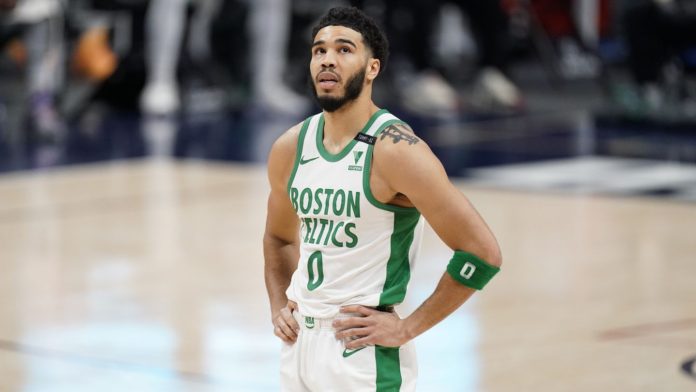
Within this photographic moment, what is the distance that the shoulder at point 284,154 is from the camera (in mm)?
→ 3760

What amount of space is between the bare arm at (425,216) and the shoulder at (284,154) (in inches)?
11.2

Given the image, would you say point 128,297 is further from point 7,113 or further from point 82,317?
point 7,113

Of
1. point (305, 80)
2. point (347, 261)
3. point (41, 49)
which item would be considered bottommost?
point (347, 261)

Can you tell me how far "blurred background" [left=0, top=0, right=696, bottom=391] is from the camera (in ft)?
20.7

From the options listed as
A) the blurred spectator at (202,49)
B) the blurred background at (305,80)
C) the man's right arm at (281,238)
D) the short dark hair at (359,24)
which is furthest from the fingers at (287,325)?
the blurred spectator at (202,49)

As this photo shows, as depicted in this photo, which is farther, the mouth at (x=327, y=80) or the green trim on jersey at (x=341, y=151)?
the green trim on jersey at (x=341, y=151)

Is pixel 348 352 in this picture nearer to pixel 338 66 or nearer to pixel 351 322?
pixel 351 322

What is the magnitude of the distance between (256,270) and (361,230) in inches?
173

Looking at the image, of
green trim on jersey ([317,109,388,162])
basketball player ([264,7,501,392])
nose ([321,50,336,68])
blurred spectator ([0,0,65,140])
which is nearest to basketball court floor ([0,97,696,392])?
blurred spectator ([0,0,65,140])

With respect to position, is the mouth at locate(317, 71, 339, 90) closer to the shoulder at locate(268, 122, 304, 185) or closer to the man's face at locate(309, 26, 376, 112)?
the man's face at locate(309, 26, 376, 112)

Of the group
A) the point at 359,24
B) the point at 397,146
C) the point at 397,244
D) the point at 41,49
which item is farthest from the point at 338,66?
the point at 41,49

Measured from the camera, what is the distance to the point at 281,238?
3990mm

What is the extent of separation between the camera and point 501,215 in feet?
30.8

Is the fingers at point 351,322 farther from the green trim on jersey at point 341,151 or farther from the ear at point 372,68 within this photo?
the ear at point 372,68
